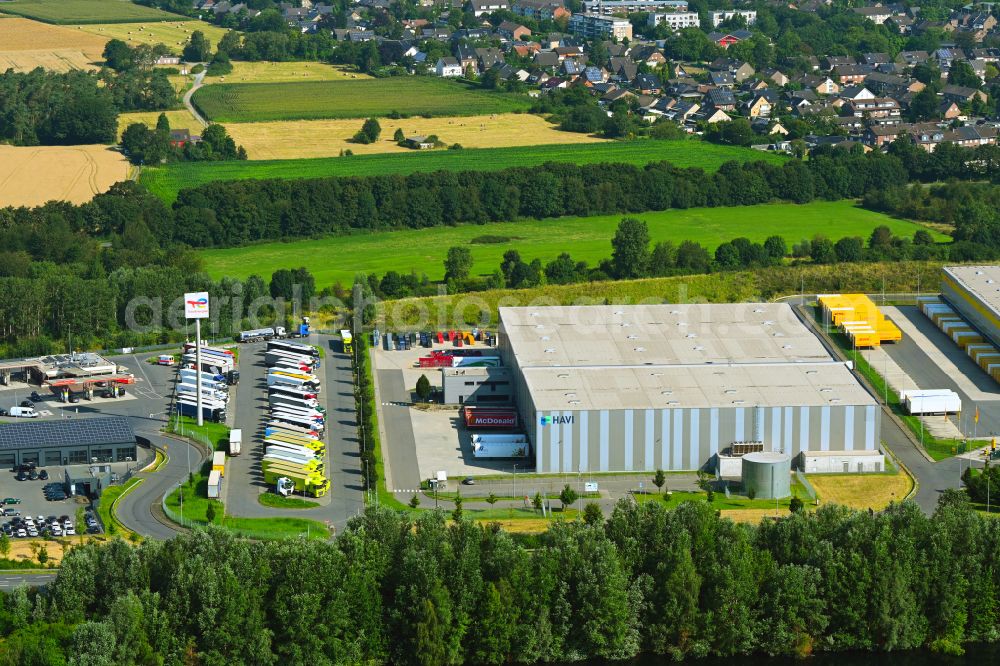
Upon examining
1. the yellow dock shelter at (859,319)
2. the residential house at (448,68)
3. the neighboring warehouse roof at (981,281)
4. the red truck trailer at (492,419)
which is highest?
the residential house at (448,68)

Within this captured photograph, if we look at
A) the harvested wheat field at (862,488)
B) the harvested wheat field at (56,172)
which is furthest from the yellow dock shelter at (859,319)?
the harvested wheat field at (56,172)

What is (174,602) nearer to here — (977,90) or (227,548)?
(227,548)

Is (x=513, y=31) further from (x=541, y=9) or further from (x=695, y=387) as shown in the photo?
(x=695, y=387)

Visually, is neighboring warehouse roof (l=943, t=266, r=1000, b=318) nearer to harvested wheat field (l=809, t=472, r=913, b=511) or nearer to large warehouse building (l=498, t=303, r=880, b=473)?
large warehouse building (l=498, t=303, r=880, b=473)

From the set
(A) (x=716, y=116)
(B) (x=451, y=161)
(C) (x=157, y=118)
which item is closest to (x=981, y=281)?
(B) (x=451, y=161)

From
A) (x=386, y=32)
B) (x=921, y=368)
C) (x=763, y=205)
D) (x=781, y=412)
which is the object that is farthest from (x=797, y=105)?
(x=781, y=412)

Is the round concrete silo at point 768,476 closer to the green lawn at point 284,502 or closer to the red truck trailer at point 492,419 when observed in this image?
the red truck trailer at point 492,419

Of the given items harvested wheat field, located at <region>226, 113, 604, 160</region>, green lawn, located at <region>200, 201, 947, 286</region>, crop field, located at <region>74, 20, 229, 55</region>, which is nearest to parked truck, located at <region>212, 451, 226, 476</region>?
green lawn, located at <region>200, 201, 947, 286</region>
